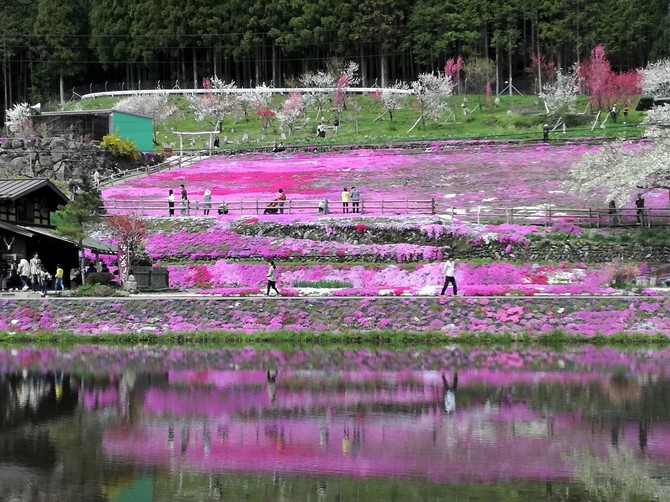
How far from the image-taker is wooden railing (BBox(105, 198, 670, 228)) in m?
45.0

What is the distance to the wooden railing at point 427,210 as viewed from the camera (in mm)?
45031

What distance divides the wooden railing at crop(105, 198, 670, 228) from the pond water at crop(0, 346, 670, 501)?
18.9 m

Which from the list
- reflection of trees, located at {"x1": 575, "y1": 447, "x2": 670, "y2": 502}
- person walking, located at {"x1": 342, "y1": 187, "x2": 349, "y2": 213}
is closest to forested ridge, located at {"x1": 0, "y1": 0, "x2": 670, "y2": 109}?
person walking, located at {"x1": 342, "y1": 187, "x2": 349, "y2": 213}

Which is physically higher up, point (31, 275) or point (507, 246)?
point (507, 246)

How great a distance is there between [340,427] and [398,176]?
4264 cm

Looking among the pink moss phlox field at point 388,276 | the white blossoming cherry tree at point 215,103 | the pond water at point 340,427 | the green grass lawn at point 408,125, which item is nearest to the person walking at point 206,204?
the pink moss phlox field at point 388,276

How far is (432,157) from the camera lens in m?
65.2

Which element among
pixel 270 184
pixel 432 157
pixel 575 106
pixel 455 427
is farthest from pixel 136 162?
pixel 455 427

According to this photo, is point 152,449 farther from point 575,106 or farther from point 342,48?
point 342,48

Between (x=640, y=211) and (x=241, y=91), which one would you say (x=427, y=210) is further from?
(x=241, y=91)

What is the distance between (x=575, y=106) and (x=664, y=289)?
51549 millimetres

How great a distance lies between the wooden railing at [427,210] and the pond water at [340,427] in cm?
1886

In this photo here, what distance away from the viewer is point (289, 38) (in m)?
102

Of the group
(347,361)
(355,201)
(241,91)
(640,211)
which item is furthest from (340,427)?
(241,91)
